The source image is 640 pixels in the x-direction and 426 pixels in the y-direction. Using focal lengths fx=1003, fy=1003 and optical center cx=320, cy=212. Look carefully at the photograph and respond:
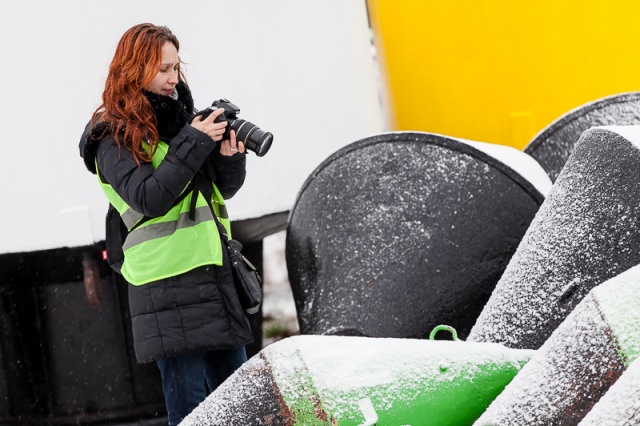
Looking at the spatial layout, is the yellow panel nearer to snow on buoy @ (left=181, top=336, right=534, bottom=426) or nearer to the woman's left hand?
the woman's left hand

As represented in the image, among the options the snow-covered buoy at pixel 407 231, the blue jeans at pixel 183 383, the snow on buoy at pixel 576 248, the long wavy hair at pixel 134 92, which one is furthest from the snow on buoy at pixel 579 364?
the long wavy hair at pixel 134 92

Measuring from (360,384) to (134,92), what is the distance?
3.53ft

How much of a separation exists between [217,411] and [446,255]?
1.07m

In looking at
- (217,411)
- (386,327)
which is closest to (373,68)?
(386,327)

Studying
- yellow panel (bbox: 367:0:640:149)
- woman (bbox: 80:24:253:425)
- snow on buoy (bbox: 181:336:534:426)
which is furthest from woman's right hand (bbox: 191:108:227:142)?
yellow panel (bbox: 367:0:640:149)

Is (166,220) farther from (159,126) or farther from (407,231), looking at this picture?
(407,231)

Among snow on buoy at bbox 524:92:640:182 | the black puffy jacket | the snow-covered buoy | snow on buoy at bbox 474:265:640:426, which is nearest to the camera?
snow on buoy at bbox 474:265:640:426

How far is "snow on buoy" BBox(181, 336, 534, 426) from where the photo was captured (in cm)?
173

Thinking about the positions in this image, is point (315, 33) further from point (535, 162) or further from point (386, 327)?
point (386, 327)

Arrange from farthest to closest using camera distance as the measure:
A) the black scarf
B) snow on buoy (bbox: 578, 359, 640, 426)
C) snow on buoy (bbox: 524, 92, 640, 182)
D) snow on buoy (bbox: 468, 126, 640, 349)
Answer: snow on buoy (bbox: 524, 92, 640, 182) < the black scarf < snow on buoy (bbox: 468, 126, 640, 349) < snow on buoy (bbox: 578, 359, 640, 426)

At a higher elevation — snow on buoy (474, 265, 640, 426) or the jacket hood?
the jacket hood

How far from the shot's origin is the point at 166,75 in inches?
99.8

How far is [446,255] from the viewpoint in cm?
269

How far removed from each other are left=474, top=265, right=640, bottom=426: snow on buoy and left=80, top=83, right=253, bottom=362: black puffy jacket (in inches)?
37.6
